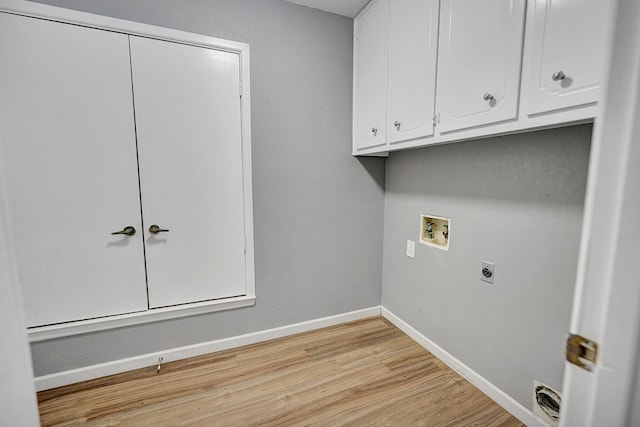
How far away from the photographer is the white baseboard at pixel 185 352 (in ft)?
5.68

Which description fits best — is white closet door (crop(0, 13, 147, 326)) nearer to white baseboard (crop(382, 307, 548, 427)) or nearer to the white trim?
the white trim

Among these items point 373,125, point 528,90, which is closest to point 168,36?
point 373,125

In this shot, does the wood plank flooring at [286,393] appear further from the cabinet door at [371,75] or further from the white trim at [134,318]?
the cabinet door at [371,75]

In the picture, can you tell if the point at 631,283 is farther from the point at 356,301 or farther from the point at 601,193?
the point at 356,301

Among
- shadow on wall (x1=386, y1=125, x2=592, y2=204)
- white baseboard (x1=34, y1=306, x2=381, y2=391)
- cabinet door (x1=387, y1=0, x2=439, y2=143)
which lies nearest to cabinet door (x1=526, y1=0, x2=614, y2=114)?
shadow on wall (x1=386, y1=125, x2=592, y2=204)

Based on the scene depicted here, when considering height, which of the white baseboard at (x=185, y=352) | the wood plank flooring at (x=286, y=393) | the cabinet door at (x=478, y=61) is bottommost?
the wood plank flooring at (x=286, y=393)

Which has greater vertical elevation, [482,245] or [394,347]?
[482,245]

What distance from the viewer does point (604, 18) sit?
880 mm

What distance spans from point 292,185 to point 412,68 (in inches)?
45.9

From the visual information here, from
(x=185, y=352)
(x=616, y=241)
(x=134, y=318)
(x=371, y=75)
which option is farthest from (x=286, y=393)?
(x=371, y=75)

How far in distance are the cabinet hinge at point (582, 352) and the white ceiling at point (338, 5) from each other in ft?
7.86

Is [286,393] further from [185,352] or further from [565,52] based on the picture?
[565,52]

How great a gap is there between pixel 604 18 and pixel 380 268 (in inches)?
83.7

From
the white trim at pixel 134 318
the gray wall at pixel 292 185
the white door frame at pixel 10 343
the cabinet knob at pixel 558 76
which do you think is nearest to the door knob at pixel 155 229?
the white trim at pixel 134 318
